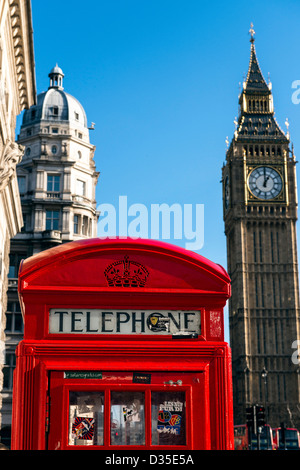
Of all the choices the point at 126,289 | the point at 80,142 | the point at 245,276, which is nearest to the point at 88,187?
the point at 80,142

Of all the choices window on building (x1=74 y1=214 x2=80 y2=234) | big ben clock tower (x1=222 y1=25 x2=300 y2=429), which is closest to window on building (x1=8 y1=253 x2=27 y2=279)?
window on building (x1=74 y1=214 x2=80 y2=234)

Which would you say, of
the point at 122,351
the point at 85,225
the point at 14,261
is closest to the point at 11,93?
the point at 122,351

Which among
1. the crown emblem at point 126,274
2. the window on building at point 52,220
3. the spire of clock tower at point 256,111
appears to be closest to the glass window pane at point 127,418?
the crown emblem at point 126,274

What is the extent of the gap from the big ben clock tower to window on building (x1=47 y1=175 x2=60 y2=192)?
35.4m

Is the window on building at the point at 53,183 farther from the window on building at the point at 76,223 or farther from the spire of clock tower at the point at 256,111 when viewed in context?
the spire of clock tower at the point at 256,111

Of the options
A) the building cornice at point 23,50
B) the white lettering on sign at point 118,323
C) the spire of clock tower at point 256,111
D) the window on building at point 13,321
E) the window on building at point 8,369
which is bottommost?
the white lettering on sign at point 118,323

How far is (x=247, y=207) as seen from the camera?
77.0 m

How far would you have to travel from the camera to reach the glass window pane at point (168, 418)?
5152 millimetres

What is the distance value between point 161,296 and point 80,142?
40.2 m

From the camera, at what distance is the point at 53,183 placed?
43031mm

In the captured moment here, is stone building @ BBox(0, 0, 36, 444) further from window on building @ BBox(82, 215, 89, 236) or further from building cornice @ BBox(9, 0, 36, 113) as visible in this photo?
window on building @ BBox(82, 215, 89, 236)

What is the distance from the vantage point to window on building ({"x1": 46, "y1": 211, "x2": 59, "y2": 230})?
42.0 meters

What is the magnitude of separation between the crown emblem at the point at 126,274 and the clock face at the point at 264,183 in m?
72.8

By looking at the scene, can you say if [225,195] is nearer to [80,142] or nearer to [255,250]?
[255,250]
